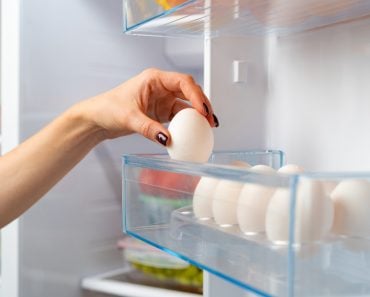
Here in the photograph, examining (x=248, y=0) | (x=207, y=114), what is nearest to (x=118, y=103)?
(x=207, y=114)

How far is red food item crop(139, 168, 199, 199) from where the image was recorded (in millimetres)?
660

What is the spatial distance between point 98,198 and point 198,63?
45 centimetres

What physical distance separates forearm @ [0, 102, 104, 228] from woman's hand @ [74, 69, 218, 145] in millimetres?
93

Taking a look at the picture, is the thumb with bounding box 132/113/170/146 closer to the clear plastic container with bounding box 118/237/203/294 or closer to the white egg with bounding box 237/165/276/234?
the white egg with bounding box 237/165/276/234

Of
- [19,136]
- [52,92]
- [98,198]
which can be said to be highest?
[52,92]

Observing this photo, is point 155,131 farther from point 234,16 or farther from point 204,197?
point 234,16

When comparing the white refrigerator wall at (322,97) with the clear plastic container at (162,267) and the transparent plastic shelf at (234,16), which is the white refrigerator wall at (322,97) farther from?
the clear plastic container at (162,267)

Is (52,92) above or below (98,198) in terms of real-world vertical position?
above

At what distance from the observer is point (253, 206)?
1.83ft

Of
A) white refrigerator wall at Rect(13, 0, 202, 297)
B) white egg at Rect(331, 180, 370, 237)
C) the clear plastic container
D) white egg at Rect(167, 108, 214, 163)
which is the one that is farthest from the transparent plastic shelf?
the clear plastic container

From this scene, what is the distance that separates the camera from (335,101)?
2.66 ft

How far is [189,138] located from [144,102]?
0.13m

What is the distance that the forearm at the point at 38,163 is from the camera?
94 centimetres

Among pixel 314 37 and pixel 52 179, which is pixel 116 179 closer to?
pixel 52 179
